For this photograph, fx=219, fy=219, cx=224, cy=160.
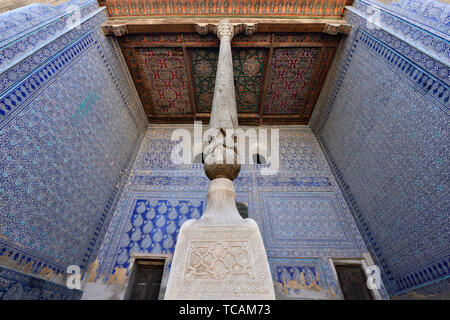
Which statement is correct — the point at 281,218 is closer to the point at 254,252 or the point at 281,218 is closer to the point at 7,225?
the point at 254,252

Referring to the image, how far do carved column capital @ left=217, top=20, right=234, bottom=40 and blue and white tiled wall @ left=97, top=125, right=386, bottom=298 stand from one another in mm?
2420

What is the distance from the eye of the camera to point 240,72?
4.58m

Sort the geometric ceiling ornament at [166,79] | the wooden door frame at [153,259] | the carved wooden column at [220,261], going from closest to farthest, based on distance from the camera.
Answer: the carved wooden column at [220,261] → the wooden door frame at [153,259] → the geometric ceiling ornament at [166,79]

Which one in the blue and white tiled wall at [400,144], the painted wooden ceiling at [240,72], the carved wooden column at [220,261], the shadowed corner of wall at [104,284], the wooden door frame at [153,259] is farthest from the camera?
the painted wooden ceiling at [240,72]

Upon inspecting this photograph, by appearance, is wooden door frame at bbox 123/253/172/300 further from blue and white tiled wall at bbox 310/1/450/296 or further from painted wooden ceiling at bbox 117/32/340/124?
painted wooden ceiling at bbox 117/32/340/124

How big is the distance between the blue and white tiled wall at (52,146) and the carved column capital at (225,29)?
2.02 m

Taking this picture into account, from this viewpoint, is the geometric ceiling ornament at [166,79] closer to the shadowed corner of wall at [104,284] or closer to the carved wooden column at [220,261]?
the shadowed corner of wall at [104,284]

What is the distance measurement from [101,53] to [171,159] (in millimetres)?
2214

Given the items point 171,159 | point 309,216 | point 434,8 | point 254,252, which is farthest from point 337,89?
point 254,252

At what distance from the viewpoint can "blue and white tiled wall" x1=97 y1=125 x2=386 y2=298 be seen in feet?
10.2

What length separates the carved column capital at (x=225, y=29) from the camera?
12.3ft

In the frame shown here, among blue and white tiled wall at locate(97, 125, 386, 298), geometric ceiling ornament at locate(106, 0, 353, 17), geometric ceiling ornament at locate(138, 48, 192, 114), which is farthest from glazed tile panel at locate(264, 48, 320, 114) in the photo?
geometric ceiling ornament at locate(138, 48, 192, 114)

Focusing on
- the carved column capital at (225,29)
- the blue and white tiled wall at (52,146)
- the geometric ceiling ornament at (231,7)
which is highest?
the geometric ceiling ornament at (231,7)

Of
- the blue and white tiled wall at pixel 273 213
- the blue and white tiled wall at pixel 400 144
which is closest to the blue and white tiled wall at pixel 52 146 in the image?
the blue and white tiled wall at pixel 273 213
